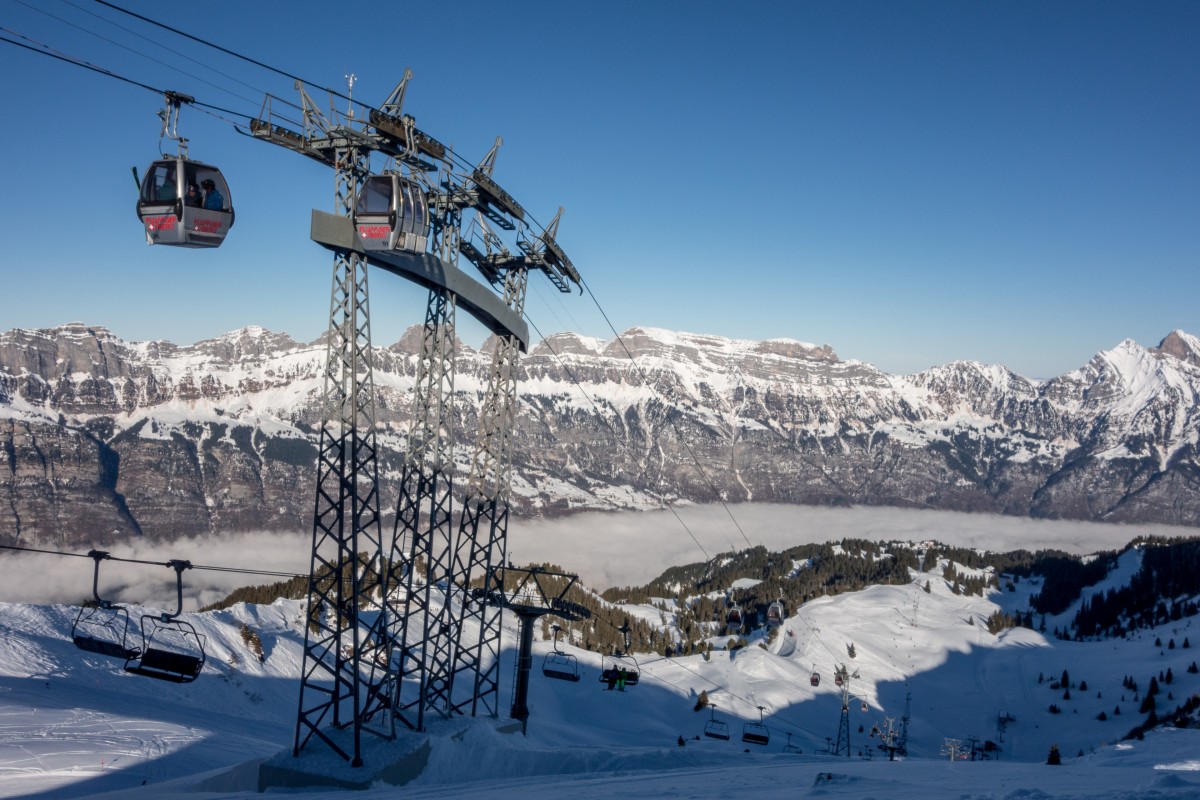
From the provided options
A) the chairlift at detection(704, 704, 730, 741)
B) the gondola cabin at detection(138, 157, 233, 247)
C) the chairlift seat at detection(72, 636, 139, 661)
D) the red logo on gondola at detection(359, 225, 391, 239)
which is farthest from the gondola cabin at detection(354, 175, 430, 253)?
the chairlift at detection(704, 704, 730, 741)

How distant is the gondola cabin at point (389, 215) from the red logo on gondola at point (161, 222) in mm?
6308

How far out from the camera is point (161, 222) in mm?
24453

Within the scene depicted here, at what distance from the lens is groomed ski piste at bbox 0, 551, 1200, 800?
30156mm

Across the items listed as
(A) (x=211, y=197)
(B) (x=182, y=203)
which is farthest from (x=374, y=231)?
(B) (x=182, y=203)

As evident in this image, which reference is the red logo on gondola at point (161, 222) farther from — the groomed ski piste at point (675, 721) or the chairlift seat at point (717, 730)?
the chairlift seat at point (717, 730)

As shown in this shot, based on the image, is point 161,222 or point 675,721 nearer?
point 161,222

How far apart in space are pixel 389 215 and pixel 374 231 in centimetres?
75

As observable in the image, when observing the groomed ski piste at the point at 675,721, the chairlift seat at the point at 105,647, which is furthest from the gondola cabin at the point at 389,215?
the groomed ski piste at the point at 675,721

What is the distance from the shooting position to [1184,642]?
166 metres

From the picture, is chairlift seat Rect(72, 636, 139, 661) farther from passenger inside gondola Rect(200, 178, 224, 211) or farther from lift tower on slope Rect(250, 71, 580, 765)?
passenger inside gondola Rect(200, 178, 224, 211)

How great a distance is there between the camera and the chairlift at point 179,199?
24234 mm

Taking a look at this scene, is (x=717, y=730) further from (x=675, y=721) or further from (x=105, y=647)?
(x=105, y=647)

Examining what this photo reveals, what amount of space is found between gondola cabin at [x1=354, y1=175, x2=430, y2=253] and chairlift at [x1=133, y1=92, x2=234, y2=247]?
A: 17.0ft

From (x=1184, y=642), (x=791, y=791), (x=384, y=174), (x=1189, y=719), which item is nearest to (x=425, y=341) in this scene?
(x=384, y=174)
